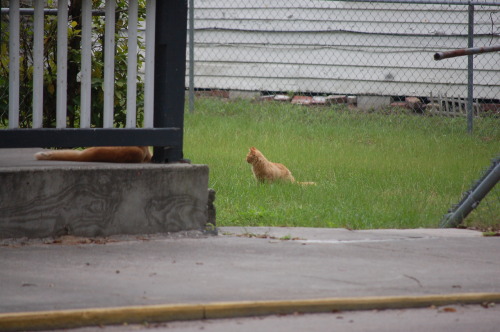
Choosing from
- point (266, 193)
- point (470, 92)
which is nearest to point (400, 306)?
point (266, 193)

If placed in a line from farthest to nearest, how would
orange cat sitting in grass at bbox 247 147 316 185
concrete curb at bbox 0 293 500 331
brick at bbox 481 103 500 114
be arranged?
brick at bbox 481 103 500 114, orange cat sitting in grass at bbox 247 147 316 185, concrete curb at bbox 0 293 500 331

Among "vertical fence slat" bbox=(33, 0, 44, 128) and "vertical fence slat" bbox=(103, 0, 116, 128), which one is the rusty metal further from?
"vertical fence slat" bbox=(33, 0, 44, 128)

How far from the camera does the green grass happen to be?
7414mm

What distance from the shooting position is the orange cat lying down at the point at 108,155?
637 centimetres

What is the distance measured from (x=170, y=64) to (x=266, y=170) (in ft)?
10.1

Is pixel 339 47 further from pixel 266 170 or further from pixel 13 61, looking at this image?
pixel 13 61

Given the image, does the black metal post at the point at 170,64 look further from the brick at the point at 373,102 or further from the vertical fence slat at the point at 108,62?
the brick at the point at 373,102

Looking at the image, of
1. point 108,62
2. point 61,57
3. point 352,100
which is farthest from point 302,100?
point 61,57

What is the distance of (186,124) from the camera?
44.1 ft

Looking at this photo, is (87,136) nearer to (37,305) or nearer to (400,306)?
(37,305)

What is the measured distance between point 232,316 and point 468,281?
1.62 meters

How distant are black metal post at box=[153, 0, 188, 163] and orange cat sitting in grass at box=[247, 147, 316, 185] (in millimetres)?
2849

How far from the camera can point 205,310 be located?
435cm

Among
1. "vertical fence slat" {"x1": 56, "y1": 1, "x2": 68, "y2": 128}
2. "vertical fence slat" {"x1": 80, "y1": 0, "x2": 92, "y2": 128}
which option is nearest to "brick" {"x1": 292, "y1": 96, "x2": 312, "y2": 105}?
"vertical fence slat" {"x1": 80, "y1": 0, "x2": 92, "y2": 128}
